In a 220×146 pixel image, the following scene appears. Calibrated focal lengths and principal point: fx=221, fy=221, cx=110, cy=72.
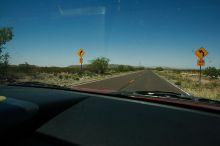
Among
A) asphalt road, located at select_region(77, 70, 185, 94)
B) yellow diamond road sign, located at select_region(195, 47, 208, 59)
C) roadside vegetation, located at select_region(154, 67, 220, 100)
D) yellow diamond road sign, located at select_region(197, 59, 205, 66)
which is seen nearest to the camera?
roadside vegetation, located at select_region(154, 67, 220, 100)

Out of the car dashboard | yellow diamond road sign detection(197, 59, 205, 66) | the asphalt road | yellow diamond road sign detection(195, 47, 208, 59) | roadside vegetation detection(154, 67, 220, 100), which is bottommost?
roadside vegetation detection(154, 67, 220, 100)

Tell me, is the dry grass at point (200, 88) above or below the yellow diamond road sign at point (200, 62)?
below

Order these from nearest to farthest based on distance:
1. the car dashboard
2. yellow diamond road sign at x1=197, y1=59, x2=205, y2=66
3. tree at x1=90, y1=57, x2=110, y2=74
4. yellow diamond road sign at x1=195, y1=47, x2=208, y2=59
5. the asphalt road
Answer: the car dashboard, the asphalt road, yellow diamond road sign at x1=195, y1=47, x2=208, y2=59, yellow diamond road sign at x1=197, y1=59, x2=205, y2=66, tree at x1=90, y1=57, x2=110, y2=74

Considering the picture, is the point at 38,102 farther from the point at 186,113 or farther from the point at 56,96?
the point at 186,113

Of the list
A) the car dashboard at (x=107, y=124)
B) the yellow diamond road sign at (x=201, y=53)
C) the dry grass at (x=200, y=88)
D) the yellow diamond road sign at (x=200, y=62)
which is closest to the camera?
the car dashboard at (x=107, y=124)

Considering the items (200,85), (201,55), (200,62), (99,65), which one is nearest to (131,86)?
(200,62)

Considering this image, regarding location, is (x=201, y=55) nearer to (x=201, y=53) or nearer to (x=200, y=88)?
(x=201, y=53)

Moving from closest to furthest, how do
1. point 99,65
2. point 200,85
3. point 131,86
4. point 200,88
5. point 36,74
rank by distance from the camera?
1. point 200,88
2. point 131,86
3. point 200,85
4. point 36,74
5. point 99,65

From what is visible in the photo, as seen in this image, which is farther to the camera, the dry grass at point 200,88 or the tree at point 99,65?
the tree at point 99,65

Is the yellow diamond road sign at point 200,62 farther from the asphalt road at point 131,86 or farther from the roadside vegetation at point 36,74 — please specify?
the roadside vegetation at point 36,74

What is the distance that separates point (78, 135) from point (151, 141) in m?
0.66

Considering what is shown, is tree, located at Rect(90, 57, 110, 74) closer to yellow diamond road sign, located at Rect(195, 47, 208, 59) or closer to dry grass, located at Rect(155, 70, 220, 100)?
dry grass, located at Rect(155, 70, 220, 100)

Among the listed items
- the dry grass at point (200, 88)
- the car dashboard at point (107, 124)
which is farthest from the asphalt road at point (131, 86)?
the car dashboard at point (107, 124)

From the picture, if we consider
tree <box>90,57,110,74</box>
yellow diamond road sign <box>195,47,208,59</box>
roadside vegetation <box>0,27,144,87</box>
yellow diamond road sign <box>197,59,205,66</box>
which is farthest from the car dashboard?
tree <box>90,57,110,74</box>
